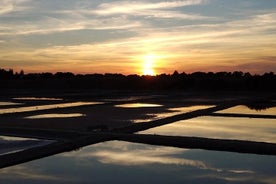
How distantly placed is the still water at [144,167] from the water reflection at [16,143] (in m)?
1.05

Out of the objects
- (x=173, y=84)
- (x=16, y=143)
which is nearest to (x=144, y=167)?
(x=16, y=143)

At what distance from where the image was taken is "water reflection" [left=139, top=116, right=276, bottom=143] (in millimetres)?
12664

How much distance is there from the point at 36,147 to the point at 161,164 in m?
2.82

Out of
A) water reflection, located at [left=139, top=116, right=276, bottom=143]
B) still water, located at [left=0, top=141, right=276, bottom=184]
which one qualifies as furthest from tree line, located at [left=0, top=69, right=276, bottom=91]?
still water, located at [left=0, top=141, right=276, bottom=184]

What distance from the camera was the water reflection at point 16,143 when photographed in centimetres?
962

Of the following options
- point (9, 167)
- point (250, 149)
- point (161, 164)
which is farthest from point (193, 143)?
point (9, 167)

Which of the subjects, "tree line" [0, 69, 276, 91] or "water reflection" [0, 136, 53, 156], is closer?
"water reflection" [0, 136, 53, 156]

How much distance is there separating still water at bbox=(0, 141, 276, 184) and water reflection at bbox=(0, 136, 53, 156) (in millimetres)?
1050

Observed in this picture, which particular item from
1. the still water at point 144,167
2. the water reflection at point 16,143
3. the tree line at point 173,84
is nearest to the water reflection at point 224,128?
the still water at point 144,167

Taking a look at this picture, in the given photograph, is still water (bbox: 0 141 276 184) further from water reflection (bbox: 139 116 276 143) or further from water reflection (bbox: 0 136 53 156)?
water reflection (bbox: 139 116 276 143)

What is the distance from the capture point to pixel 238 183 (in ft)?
23.7

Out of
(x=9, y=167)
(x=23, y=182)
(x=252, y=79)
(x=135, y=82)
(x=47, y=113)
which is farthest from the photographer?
(x=135, y=82)

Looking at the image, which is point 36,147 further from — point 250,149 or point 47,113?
point 47,113

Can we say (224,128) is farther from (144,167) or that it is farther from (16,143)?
(16,143)
